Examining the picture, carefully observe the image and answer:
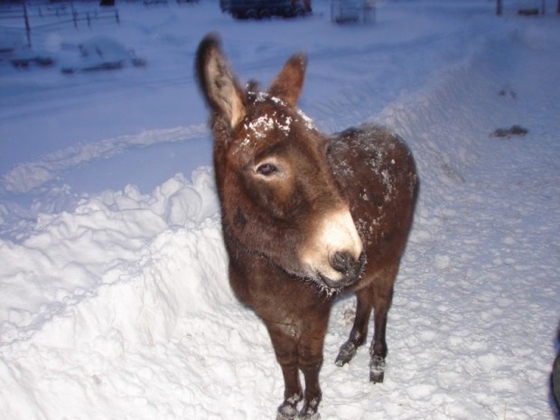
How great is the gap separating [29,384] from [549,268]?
6.11m

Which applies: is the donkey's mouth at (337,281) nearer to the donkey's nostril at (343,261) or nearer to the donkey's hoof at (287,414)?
the donkey's nostril at (343,261)

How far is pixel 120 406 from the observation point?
4.16 metres

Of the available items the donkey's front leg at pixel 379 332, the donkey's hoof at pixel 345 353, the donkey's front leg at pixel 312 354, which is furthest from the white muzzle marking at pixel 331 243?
the donkey's hoof at pixel 345 353

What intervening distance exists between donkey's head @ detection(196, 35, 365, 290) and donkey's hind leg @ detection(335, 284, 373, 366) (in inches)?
89.5

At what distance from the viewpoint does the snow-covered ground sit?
4355 mm

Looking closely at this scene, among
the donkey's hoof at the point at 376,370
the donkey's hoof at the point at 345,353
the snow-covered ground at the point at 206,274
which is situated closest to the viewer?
the snow-covered ground at the point at 206,274

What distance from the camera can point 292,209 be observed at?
10.0 ft

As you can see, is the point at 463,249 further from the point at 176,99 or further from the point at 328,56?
the point at 328,56

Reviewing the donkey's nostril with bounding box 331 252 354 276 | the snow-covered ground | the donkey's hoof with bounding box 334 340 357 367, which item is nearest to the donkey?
the donkey's nostril with bounding box 331 252 354 276

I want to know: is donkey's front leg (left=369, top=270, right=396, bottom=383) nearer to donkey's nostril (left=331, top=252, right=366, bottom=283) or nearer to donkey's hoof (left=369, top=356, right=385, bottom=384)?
donkey's hoof (left=369, top=356, right=385, bottom=384)

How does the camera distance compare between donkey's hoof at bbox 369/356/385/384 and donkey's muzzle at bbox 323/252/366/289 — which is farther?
donkey's hoof at bbox 369/356/385/384

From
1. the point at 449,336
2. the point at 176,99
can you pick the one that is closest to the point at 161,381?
the point at 449,336

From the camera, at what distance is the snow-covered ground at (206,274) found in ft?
14.3

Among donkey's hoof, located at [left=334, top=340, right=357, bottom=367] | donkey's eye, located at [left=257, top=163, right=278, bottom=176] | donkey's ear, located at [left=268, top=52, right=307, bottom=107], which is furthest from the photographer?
donkey's hoof, located at [left=334, top=340, right=357, bottom=367]
